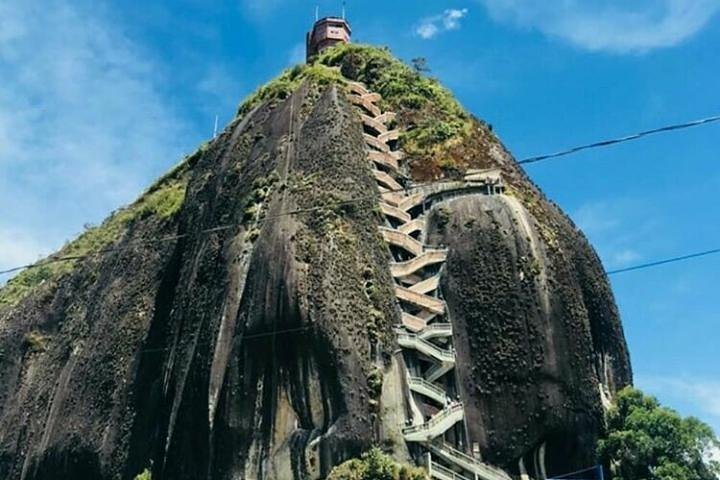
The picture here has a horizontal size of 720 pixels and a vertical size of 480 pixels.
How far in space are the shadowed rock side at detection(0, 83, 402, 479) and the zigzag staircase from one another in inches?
40.8

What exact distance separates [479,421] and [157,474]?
11823 mm

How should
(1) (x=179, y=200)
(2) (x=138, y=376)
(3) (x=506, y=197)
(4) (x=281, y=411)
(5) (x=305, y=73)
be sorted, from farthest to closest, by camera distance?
(1) (x=179, y=200) < (5) (x=305, y=73) < (2) (x=138, y=376) < (3) (x=506, y=197) < (4) (x=281, y=411)

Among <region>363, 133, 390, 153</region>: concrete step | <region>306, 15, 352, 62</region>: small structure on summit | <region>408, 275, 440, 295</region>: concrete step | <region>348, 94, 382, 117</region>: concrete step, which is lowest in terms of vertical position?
<region>408, 275, 440, 295</region>: concrete step

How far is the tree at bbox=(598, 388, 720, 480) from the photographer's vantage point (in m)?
30.3

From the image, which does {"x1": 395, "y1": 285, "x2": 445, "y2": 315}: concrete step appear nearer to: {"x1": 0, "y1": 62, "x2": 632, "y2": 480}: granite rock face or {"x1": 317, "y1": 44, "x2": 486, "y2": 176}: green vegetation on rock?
{"x1": 0, "y1": 62, "x2": 632, "y2": 480}: granite rock face

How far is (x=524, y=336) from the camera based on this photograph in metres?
32.6

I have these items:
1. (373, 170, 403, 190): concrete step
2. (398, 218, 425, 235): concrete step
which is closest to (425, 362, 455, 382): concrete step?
(398, 218, 425, 235): concrete step

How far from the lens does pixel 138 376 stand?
4038cm

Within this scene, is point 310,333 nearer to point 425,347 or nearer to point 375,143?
point 425,347

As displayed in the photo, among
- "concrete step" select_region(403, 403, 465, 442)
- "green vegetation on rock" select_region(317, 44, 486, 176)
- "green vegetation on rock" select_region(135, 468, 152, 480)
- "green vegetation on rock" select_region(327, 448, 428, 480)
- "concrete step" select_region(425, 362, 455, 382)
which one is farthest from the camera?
"green vegetation on rock" select_region(317, 44, 486, 176)

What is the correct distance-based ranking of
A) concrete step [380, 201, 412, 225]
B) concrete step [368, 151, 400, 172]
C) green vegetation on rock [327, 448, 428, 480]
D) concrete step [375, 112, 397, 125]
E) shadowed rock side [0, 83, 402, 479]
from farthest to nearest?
concrete step [375, 112, 397, 125]
concrete step [368, 151, 400, 172]
concrete step [380, 201, 412, 225]
shadowed rock side [0, 83, 402, 479]
green vegetation on rock [327, 448, 428, 480]

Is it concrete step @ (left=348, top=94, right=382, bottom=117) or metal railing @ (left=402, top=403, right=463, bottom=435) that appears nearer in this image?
metal railing @ (left=402, top=403, right=463, bottom=435)

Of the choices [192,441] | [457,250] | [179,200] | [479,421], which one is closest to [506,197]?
[457,250]

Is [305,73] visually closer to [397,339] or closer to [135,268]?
[135,268]
